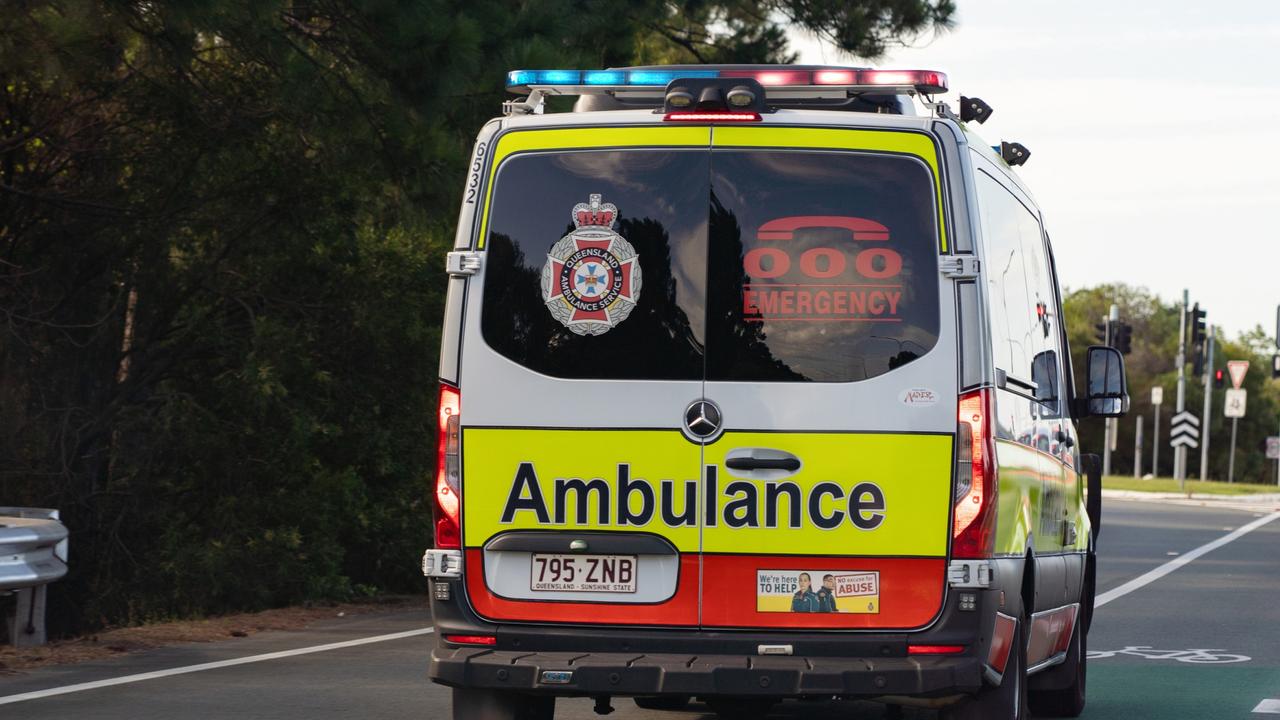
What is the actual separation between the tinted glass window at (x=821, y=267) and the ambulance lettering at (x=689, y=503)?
406mm

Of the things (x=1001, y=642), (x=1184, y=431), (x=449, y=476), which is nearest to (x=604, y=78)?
(x=449, y=476)

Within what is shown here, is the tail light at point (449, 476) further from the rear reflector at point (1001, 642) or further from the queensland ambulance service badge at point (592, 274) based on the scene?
the rear reflector at point (1001, 642)

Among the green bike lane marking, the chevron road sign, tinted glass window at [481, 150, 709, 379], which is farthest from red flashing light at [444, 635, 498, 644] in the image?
the chevron road sign

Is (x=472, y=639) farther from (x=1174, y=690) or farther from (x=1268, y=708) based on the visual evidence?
(x=1174, y=690)

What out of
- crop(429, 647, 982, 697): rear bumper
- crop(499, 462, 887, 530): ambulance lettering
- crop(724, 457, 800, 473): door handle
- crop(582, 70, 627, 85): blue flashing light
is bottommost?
crop(429, 647, 982, 697): rear bumper

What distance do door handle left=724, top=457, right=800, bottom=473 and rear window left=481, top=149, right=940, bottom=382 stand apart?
11.7 inches

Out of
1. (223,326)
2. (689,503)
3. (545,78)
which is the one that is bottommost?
(689,503)

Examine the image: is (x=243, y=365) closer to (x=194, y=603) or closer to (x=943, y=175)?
(x=194, y=603)

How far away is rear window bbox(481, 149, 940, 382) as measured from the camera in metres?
7.11

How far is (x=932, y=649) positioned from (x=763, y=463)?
888mm

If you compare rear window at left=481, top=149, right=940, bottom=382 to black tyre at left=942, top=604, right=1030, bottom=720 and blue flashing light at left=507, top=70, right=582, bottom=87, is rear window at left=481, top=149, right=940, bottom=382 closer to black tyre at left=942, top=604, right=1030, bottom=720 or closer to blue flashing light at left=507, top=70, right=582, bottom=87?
blue flashing light at left=507, top=70, right=582, bottom=87

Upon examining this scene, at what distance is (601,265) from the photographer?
7.27m


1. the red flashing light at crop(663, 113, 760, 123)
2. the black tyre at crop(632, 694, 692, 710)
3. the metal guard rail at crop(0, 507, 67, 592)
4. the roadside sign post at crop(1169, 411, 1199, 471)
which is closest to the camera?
the red flashing light at crop(663, 113, 760, 123)

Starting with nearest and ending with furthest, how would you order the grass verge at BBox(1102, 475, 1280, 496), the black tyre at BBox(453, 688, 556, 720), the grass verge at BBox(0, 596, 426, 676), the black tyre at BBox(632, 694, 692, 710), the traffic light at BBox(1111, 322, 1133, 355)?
the black tyre at BBox(453, 688, 556, 720)
the black tyre at BBox(632, 694, 692, 710)
the grass verge at BBox(0, 596, 426, 676)
the grass verge at BBox(1102, 475, 1280, 496)
the traffic light at BBox(1111, 322, 1133, 355)
